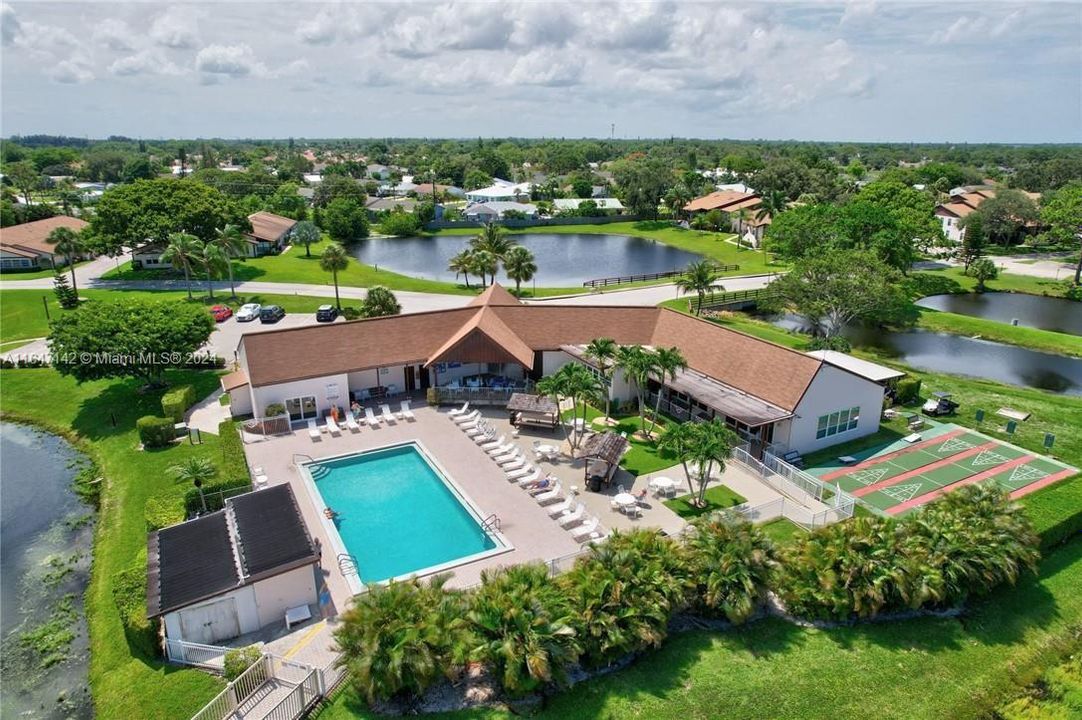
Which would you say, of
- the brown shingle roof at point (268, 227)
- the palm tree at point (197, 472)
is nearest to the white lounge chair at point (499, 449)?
the palm tree at point (197, 472)

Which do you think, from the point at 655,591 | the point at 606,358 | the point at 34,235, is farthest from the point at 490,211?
the point at 655,591

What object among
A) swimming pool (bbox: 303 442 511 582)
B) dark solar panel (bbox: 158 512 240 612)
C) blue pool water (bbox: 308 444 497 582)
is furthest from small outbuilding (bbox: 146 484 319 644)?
blue pool water (bbox: 308 444 497 582)

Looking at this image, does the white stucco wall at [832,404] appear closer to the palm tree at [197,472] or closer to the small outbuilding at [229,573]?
the small outbuilding at [229,573]

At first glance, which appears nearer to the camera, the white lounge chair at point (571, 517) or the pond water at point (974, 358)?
the white lounge chair at point (571, 517)

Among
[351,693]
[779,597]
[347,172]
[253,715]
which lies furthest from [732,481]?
[347,172]

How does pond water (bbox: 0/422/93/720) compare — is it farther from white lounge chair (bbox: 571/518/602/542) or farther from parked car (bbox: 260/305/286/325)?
parked car (bbox: 260/305/286/325)
